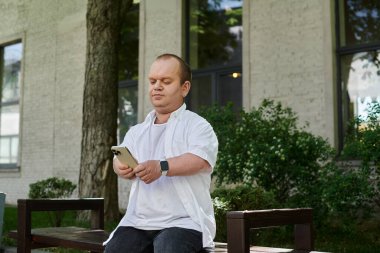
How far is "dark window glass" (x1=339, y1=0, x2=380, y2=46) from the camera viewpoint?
10.3 m

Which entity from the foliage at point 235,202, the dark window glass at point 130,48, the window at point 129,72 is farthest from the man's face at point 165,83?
the dark window glass at point 130,48

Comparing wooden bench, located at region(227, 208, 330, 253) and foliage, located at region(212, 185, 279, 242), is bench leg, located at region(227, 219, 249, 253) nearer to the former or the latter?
wooden bench, located at region(227, 208, 330, 253)

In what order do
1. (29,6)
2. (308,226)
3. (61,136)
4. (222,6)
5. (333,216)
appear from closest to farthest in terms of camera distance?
(308,226) < (333,216) < (222,6) < (61,136) < (29,6)

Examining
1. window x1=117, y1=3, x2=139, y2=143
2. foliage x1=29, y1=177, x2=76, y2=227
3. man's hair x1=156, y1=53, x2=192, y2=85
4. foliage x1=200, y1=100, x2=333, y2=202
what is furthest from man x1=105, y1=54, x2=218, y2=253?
window x1=117, y1=3, x2=139, y2=143

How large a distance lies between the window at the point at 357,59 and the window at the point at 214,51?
2.43m

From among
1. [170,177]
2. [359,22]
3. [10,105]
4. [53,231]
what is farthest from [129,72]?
[170,177]

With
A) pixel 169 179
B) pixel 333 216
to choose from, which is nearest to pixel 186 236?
pixel 169 179

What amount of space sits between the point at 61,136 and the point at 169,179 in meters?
12.9

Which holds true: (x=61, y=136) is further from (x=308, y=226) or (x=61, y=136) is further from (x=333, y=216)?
(x=308, y=226)

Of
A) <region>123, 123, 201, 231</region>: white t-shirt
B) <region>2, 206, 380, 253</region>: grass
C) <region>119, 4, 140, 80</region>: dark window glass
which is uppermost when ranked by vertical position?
<region>119, 4, 140, 80</region>: dark window glass

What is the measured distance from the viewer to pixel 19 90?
17.6 m

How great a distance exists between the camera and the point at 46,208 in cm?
515

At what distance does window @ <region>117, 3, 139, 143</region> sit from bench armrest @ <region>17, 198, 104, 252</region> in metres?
8.89

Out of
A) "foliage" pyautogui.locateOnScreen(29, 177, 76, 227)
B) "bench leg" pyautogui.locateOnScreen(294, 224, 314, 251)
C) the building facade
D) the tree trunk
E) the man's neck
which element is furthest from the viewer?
the building facade
